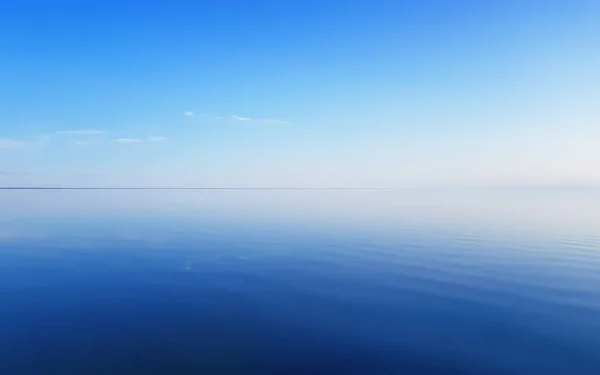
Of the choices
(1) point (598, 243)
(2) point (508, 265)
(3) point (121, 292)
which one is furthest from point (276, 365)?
(1) point (598, 243)

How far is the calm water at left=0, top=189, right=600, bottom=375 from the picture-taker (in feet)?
44.8

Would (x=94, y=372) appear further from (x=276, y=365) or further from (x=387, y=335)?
(x=387, y=335)

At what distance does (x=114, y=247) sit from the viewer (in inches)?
1298

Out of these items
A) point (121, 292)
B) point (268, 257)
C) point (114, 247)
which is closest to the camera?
point (121, 292)

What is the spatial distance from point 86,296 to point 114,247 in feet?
45.1

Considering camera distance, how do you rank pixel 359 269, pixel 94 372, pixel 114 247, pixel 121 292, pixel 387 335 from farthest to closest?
pixel 114 247 < pixel 359 269 < pixel 121 292 < pixel 387 335 < pixel 94 372

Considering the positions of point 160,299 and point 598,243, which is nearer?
point 160,299

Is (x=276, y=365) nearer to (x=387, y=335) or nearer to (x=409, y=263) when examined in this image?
(x=387, y=335)

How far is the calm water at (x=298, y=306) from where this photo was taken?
13.6 m

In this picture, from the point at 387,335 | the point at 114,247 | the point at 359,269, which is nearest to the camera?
the point at 387,335

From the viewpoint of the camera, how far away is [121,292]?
2077 cm

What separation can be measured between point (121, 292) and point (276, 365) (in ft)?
37.0

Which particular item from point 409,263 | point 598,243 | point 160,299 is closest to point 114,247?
point 160,299

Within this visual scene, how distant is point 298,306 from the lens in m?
19.0
